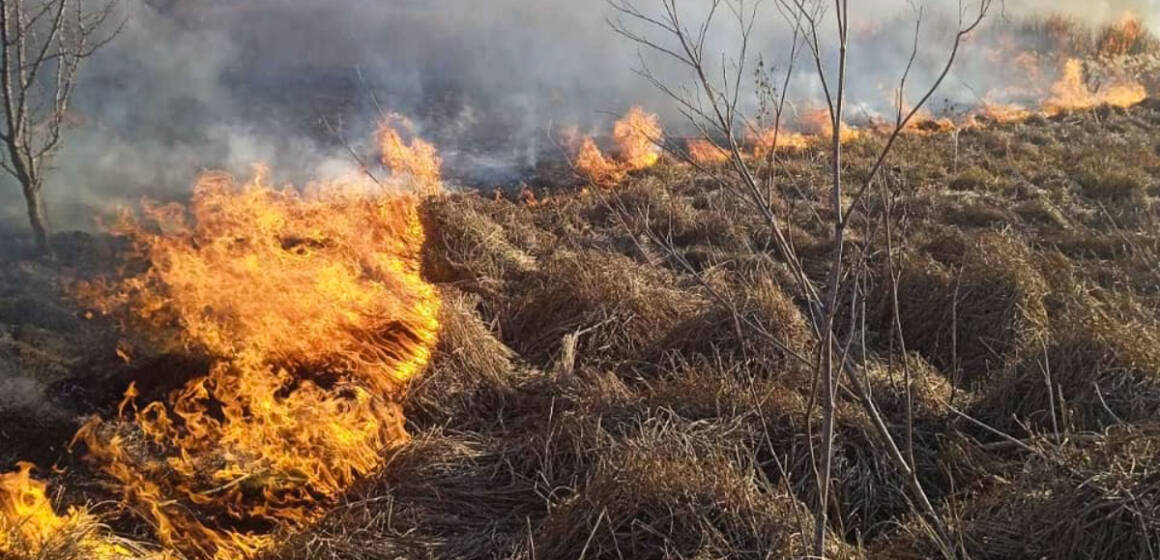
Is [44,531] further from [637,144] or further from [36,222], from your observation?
[637,144]

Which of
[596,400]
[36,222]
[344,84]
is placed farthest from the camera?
[344,84]

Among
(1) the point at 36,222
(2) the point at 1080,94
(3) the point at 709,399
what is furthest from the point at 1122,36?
(1) the point at 36,222

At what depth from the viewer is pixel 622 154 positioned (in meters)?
12.1

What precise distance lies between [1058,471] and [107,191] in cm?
956

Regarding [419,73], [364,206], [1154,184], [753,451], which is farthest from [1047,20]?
[753,451]

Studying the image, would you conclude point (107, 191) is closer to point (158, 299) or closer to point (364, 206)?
point (364, 206)

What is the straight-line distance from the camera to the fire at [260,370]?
3.90m

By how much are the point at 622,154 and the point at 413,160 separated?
353 centimetres

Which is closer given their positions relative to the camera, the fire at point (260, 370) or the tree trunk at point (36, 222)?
the fire at point (260, 370)

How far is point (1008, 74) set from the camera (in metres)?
20.2

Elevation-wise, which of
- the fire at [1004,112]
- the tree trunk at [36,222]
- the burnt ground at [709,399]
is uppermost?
the fire at [1004,112]

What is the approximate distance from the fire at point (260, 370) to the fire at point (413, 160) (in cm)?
216

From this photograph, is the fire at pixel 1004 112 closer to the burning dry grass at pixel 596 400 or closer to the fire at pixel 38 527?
the burning dry grass at pixel 596 400

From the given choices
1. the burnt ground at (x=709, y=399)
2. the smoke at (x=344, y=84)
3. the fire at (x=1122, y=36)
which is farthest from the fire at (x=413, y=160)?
the fire at (x=1122, y=36)
